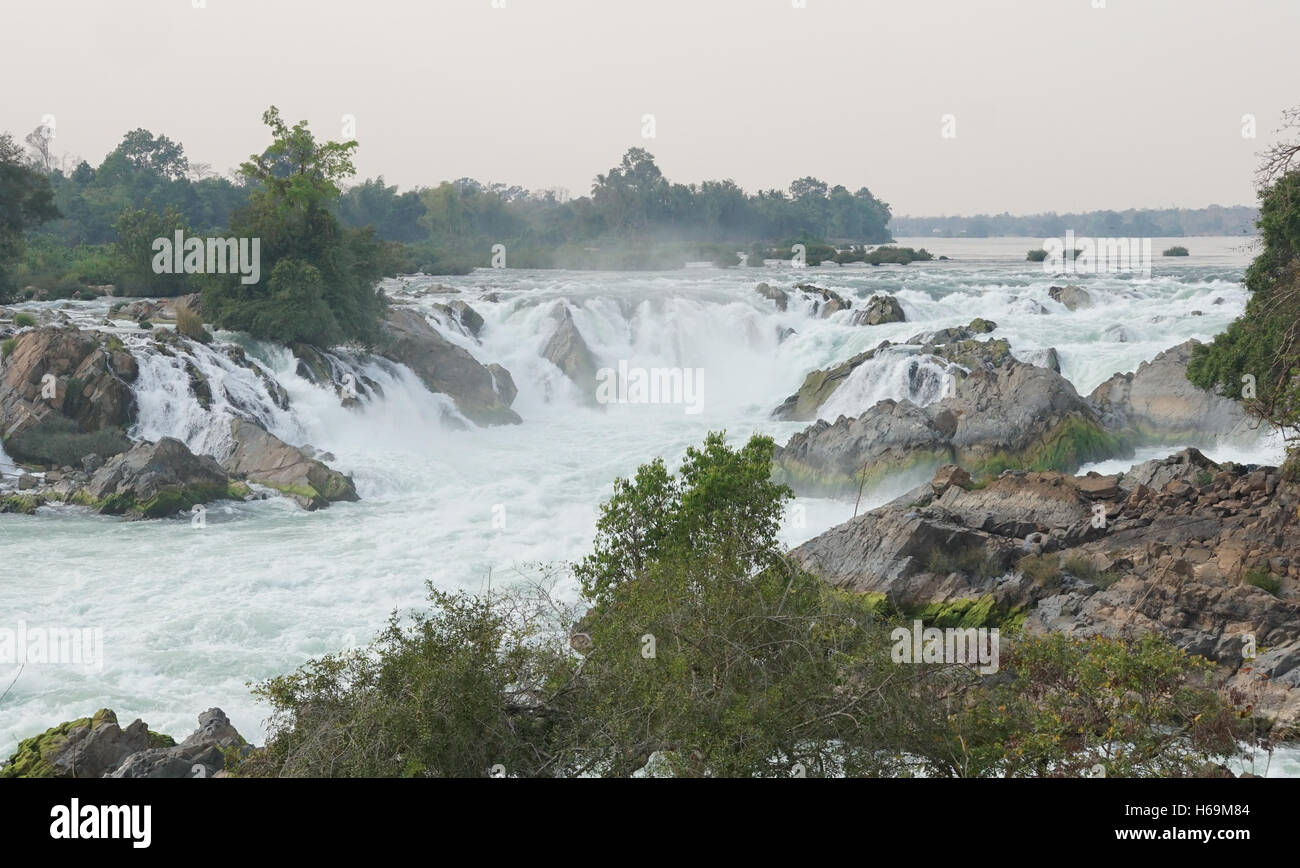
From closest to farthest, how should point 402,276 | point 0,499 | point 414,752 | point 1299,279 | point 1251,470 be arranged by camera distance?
1. point 414,752
2. point 1299,279
3. point 1251,470
4. point 0,499
5. point 402,276

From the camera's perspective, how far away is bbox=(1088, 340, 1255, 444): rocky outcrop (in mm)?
24578

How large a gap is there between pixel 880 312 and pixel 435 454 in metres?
16.2

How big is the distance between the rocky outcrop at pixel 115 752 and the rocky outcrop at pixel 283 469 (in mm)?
12279

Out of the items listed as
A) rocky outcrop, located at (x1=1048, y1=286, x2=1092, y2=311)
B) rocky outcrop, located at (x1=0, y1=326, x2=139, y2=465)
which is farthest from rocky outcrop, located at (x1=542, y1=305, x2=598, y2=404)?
rocky outcrop, located at (x1=1048, y1=286, x2=1092, y2=311)

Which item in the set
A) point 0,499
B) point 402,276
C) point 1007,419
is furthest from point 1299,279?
point 402,276

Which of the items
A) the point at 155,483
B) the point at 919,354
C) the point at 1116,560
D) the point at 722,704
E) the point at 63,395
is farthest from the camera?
the point at 919,354

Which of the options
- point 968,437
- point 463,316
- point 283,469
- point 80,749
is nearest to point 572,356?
point 463,316

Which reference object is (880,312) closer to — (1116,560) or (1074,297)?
(1074,297)

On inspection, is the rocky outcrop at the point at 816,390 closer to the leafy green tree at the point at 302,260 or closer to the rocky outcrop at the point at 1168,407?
the rocky outcrop at the point at 1168,407

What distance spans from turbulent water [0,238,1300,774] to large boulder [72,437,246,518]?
473mm

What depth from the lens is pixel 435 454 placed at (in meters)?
29.2

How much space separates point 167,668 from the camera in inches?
564
